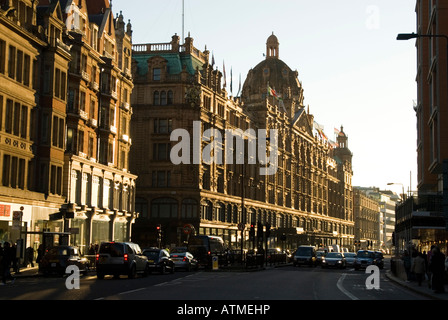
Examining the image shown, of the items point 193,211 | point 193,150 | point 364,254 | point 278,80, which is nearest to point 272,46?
point 278,80

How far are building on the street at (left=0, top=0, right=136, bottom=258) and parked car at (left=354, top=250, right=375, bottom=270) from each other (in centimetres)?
2265

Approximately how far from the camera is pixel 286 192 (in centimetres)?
12950

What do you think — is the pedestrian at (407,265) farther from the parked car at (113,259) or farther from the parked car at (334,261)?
the parked car at (334,261)

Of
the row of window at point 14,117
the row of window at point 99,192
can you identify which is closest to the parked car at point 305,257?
the row of window at point 99,192

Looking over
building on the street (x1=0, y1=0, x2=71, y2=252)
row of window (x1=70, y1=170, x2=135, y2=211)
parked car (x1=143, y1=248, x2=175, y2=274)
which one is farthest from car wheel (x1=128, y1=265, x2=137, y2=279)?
row of window (x1=70, y1=170, x2=135, y2=211)

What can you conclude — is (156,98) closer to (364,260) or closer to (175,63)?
(175,63)

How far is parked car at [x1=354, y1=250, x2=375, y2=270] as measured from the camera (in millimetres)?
63041

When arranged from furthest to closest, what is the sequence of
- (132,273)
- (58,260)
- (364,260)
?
1. (364,260)
2. (58,260)
3. (132,273)

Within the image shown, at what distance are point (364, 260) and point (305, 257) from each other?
584 cm

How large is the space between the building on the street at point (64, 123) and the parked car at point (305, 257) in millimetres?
17326

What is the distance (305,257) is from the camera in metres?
67.3

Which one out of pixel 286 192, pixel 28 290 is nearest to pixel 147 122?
pixel 286 192

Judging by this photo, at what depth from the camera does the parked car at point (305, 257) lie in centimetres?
6725

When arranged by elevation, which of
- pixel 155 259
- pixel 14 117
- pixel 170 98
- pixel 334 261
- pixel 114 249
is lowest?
pixel 334 261
